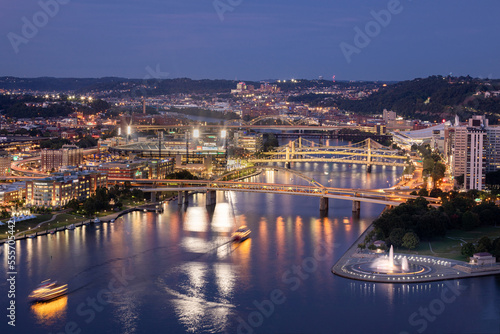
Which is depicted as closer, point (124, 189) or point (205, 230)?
point (205, 230)

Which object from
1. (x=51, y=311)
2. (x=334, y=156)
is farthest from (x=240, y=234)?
(x=334, y=156)

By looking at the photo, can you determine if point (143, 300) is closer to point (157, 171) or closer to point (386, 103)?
point (157, 171)

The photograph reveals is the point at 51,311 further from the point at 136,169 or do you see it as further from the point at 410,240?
the point at 136,169

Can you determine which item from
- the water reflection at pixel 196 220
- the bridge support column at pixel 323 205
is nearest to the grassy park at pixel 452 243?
the bridge support column at pixel 323 205

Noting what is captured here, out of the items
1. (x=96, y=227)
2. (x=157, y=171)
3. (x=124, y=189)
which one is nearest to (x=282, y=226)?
(x=96, y=227)

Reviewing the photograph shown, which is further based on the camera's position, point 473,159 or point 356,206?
point 473,159

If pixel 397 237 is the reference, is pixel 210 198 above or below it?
above
